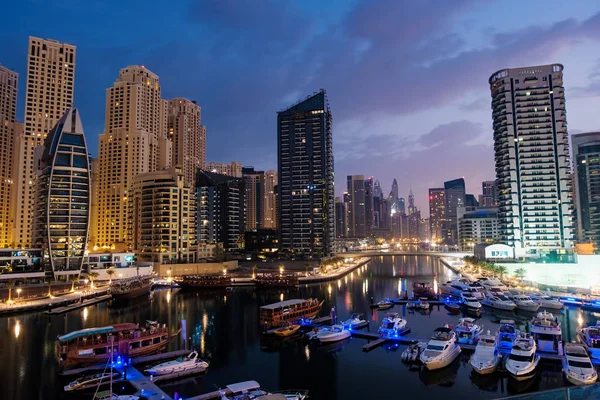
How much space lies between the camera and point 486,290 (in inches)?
3019

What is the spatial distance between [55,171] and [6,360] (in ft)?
223

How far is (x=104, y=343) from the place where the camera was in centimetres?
4044

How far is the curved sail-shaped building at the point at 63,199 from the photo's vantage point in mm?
95062

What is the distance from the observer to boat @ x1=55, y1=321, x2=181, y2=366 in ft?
127

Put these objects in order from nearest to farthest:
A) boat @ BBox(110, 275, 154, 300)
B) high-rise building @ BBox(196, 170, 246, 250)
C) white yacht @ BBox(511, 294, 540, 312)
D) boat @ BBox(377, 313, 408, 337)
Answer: boat @ BBox(377, 313, 408, 337) < white yacht @ BBox(511, 294, 540, 312) < boat @ BBox(110, 275, 154, 300) < high-rise building @ BBox(196, 170, 246, 250)

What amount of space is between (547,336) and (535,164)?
8588 centimetres

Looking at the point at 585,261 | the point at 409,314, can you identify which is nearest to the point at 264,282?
the point at 409,314

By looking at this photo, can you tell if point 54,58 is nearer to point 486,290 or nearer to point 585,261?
point 486,290

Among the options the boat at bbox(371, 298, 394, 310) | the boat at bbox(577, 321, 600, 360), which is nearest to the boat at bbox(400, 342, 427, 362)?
the boat at bbox(577, 321, 600, 360)

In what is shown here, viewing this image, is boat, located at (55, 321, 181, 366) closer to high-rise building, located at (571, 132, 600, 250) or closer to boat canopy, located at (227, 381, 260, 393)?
boat canopy, located at (227, 381, 260, 393)

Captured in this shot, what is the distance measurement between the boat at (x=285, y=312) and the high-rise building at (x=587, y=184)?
160495 mm

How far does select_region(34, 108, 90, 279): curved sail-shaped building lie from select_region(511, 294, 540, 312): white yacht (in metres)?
91.1

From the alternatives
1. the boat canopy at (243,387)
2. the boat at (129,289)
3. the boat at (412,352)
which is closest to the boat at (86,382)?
the boat canopy at (243,387)

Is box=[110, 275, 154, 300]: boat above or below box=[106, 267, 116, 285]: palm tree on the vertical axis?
below
